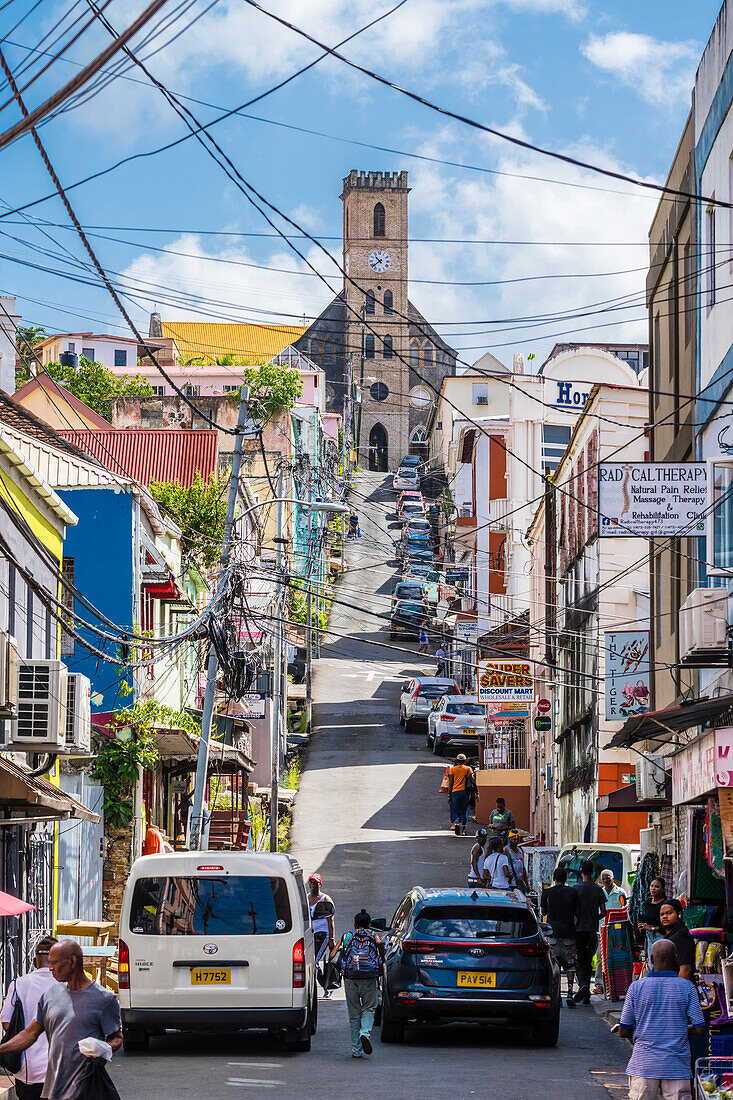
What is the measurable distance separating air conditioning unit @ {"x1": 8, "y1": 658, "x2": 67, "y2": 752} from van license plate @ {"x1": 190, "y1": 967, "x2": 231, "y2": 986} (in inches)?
162

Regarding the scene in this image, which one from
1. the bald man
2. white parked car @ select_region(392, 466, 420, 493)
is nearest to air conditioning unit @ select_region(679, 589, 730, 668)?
the bald man

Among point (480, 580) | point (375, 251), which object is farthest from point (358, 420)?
point (480, 580)

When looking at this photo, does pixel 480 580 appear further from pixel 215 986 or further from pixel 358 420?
pixel 358 420

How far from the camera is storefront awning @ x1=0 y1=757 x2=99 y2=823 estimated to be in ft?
Result: 55.2

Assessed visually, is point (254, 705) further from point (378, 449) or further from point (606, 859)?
point (378, 449)

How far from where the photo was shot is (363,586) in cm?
8138

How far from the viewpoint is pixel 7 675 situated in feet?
52.8

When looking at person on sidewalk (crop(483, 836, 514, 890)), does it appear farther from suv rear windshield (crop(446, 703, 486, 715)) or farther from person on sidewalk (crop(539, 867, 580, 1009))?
suv rear windshield (crop(446, 703, 486, 715))

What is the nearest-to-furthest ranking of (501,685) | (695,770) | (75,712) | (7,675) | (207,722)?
1. (695,770)
2. (7,675)
3. (75,712)
4. (207,722)
5. (501,685)

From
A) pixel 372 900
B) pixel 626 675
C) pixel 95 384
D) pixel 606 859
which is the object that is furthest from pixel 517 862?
pixel 95 384

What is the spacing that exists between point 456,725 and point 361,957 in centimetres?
3149

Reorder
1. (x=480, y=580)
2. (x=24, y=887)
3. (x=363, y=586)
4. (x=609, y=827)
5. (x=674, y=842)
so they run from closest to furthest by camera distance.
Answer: (x=24, y=887) → (x=674, y=842) → (x=609, y=827) → (x=480, y=580) → (x=363, y=586)

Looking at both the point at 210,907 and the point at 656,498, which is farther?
the point at 656,498

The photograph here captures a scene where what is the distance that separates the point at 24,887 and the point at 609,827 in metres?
13.6
